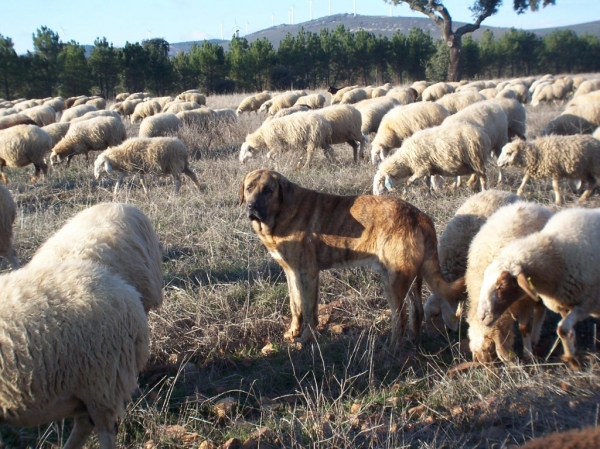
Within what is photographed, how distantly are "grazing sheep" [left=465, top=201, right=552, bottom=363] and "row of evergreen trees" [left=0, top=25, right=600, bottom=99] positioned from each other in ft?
136

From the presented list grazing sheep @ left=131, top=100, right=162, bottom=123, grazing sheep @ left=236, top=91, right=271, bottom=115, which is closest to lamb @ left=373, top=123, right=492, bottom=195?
grazing sheep @ left=131, top=100, right=162, bottom=123

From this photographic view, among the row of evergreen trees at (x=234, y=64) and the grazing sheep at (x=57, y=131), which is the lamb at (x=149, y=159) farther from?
the row of evergreen trees at (x=234, y=64)

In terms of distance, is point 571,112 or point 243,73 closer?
point 571,112

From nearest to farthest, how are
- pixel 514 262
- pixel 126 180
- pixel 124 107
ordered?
pixel 514 262
pixel 126 180
pixel 124 107

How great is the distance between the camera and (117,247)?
14.7 ft

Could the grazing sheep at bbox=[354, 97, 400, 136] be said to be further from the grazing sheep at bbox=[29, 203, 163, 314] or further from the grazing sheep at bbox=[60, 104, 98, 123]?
the grazing sheep at bbox=[60, 104, 98, 123]

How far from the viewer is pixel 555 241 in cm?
408

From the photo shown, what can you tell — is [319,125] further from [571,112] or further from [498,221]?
[498,221]

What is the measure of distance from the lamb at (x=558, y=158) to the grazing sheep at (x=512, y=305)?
3.73 m

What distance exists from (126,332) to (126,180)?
8.89m

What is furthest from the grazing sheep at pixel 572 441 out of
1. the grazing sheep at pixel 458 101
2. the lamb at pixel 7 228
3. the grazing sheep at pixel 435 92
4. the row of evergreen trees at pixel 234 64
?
the row of evergreen trees at pixel 234 64

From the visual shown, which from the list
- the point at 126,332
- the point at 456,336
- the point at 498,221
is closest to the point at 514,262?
the point at 498,221

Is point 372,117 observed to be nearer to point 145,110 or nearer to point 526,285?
point 526,285

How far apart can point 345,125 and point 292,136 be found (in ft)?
4.62
